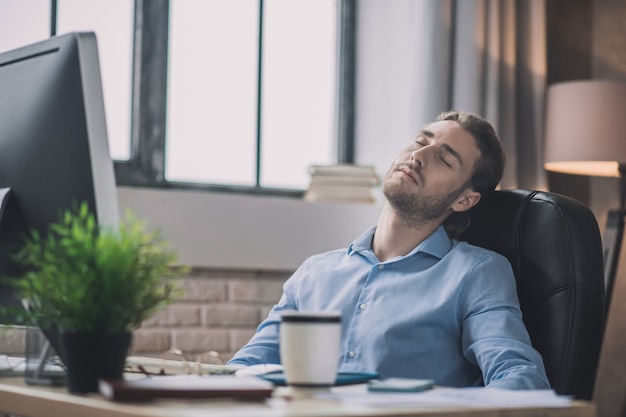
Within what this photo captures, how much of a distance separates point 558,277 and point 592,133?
1.67 meters

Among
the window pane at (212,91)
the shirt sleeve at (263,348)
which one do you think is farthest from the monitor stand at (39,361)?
the window pane at (212,91)

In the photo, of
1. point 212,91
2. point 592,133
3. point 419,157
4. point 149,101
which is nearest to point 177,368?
point 419,157

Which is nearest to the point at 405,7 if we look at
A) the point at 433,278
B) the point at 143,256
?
the point at 433,278

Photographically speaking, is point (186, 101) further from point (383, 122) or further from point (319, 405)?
point (319, 405)

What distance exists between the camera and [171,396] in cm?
94

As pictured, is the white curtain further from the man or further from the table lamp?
the man

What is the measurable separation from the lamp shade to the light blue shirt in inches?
57.7

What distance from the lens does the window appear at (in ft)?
9.80

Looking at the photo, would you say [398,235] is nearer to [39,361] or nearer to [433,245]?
[433,245]

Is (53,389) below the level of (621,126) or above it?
below

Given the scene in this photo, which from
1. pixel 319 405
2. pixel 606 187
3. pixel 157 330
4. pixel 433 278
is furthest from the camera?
pixel 606 187

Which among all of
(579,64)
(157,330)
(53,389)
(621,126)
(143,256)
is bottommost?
(157,330)

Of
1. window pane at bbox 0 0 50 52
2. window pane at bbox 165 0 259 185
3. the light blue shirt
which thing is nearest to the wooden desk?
the light blue shirt

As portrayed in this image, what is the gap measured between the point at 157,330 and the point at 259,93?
89 centimetres
